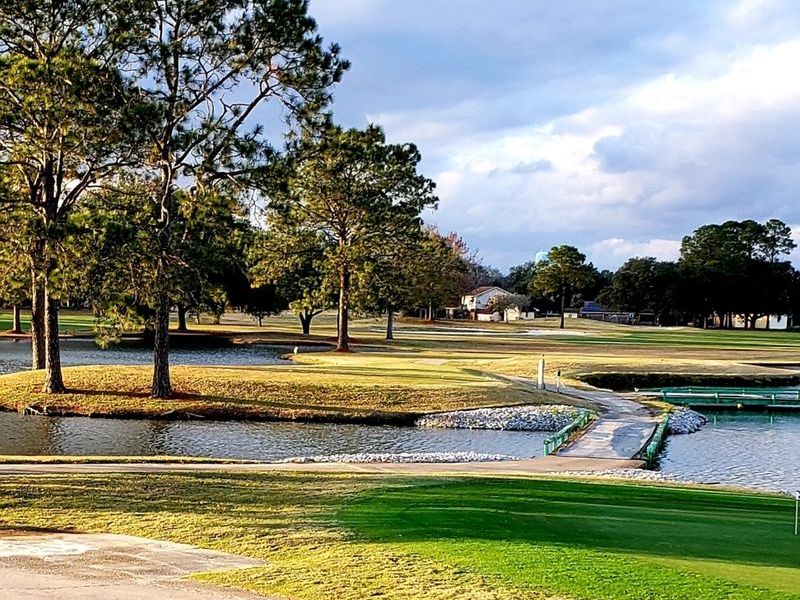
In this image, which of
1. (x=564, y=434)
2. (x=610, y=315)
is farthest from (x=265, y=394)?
(x=610, y=315)

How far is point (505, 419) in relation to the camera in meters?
30.6

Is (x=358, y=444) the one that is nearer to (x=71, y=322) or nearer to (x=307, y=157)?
(x=307, y=157)

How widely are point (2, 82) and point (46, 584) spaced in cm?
2255

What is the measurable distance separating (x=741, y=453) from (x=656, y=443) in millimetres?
2985

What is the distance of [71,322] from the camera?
279 feet

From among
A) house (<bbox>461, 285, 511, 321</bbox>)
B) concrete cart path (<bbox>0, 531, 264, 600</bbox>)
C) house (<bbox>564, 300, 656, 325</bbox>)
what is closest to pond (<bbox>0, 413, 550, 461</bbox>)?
concrete cart path (<bbox>0, 531, 264, 600</bbox>)

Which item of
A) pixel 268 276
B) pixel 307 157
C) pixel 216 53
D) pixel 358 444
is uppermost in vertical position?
pixel 216 53

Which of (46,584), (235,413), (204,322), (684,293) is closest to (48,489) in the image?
(46,584)

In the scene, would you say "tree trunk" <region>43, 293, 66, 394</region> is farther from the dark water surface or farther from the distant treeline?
the distant treeline

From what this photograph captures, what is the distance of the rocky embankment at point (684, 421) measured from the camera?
102ft

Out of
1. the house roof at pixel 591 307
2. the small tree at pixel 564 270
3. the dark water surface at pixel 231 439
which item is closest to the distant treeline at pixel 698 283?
the small tree at pixel 564 270

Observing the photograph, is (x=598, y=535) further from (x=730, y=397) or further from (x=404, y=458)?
(x=730, y=397)

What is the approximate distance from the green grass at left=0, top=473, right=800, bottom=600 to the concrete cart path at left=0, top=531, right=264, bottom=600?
412 mm

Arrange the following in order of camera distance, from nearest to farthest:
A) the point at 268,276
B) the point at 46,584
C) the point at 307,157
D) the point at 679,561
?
the point at 46,584, the point at 679,561, the point at 307,157, the point at 268,276
